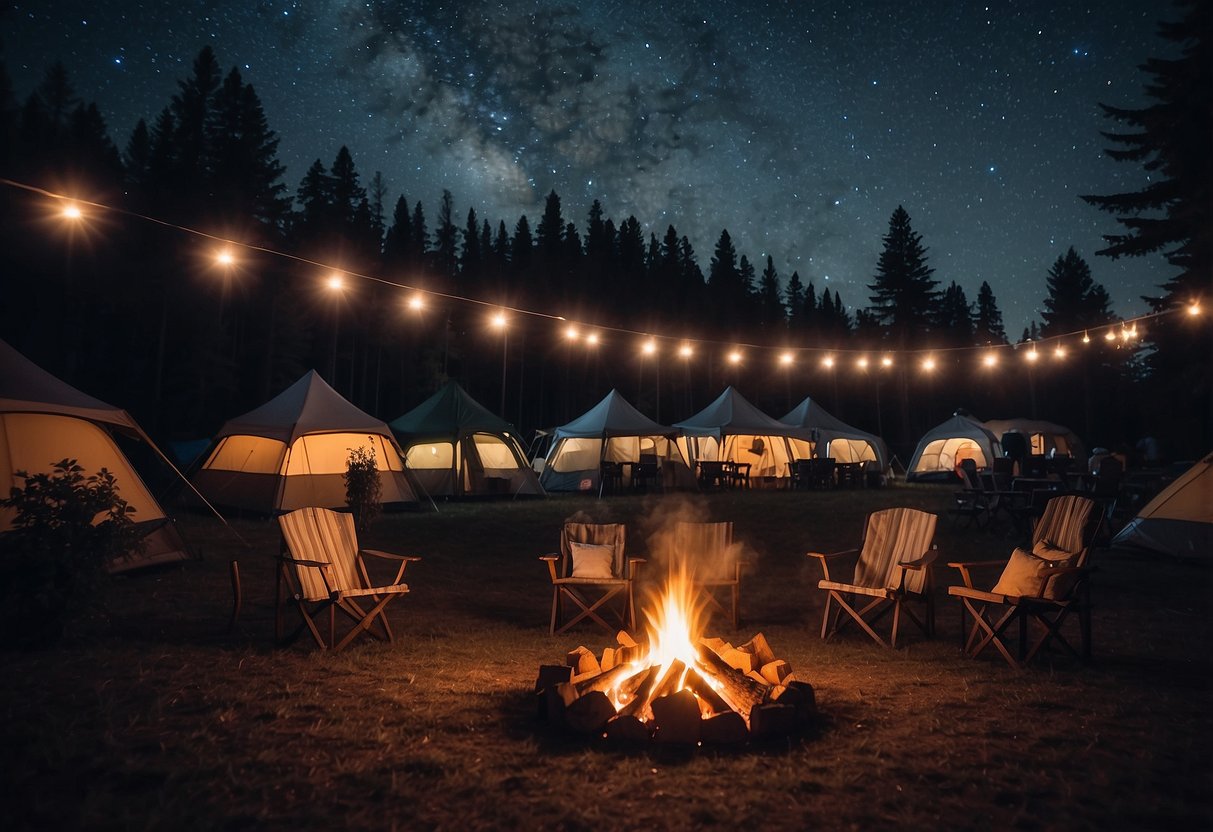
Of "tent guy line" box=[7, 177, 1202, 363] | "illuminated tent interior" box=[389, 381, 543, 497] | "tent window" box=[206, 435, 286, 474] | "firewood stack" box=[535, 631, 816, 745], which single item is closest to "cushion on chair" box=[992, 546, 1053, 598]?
"firewood stack" box=[535, 631, 816, 745]

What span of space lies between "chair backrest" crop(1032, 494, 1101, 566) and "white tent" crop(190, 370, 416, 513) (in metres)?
9.82

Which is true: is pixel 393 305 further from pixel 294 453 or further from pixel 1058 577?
pixel 1058 577

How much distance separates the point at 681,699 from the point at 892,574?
2636mm

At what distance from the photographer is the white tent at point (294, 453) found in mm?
11609

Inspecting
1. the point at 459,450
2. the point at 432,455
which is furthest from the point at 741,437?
the point at 432,455

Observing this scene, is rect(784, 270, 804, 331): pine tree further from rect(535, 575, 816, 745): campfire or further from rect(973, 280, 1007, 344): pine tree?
rect(535, 575, 816, 745): campfire

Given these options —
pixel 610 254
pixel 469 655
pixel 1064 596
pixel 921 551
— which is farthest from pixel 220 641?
pixel 610 254

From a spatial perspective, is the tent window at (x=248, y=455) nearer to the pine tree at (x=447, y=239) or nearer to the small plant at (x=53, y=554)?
the small plant at (x=53, y=554)

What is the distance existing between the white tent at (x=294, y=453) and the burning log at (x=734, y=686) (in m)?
9.23

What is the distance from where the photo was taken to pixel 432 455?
51.3ft

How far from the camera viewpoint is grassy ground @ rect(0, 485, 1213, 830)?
2379 millimetres

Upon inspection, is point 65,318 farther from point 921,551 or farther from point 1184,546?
point 1184,546

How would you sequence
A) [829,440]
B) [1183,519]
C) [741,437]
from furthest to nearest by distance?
[829,440] → [741,437] → [1183,519]

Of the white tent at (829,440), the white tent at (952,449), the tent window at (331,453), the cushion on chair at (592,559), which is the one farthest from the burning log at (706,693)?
the white tent at (952,449)
